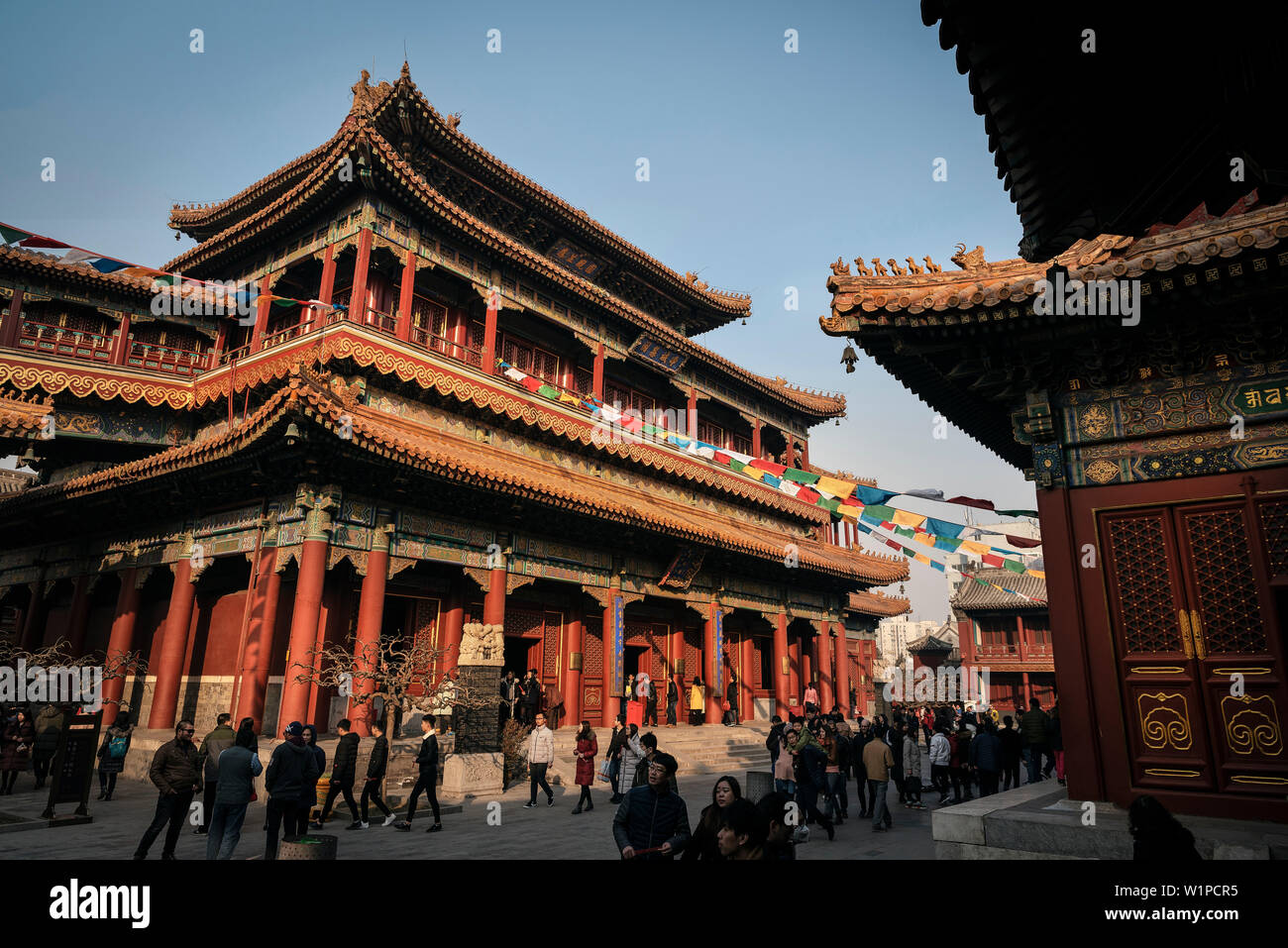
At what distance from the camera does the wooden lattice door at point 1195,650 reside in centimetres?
627

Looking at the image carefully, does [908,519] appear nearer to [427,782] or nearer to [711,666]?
[711,666]

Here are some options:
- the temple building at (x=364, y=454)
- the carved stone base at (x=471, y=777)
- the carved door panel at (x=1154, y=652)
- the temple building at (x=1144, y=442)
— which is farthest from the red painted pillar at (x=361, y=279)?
the carved door panel at (x=1154, y=652)

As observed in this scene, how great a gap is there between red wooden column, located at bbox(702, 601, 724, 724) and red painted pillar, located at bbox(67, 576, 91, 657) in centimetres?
1511

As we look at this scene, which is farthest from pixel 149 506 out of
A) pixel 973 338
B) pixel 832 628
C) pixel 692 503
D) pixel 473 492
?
pixel 832 628

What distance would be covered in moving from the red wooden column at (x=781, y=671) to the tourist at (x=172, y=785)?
18302mm

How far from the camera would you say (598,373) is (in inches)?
849

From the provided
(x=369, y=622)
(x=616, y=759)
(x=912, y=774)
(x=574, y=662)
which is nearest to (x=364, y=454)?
(x=369, y=622)

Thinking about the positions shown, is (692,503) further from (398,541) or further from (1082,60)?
(1082,60)

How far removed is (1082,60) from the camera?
3.98m

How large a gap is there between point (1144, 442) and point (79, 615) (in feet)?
67.8

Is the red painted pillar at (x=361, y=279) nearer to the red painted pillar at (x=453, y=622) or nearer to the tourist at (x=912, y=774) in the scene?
the red painted pillar at (x=453, y=622)

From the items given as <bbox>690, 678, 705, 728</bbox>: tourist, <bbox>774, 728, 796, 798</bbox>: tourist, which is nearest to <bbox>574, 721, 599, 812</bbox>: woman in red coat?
<bbox>774, 728, 796, 798</bbox>: tourist

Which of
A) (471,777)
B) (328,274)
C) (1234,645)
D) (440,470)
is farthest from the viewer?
(328,274)
